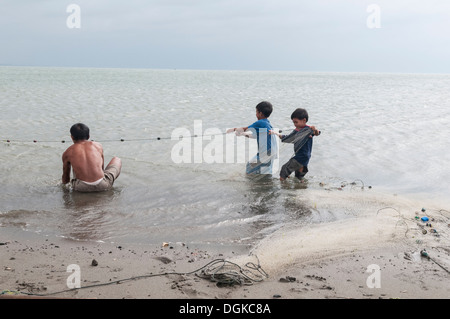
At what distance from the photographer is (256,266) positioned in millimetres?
3854

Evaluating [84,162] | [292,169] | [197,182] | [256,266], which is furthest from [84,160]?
[256,266]

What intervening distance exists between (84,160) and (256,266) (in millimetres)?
3722

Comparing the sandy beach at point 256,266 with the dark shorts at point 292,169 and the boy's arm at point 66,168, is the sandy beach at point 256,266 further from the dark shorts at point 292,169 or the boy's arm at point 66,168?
the dark shorts at point 292,169

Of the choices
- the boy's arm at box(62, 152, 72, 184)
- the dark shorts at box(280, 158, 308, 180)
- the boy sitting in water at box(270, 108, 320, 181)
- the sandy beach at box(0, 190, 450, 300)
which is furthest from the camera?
→ the dark shorts at box(280, 158, 308, 180)

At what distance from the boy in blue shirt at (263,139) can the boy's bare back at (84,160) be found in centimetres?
226

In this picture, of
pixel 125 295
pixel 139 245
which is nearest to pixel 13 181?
pixel 139 245

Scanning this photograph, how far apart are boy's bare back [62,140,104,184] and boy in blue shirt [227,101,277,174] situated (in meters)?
2.26

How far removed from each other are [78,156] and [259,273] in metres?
3.89

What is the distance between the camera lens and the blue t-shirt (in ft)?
23.6

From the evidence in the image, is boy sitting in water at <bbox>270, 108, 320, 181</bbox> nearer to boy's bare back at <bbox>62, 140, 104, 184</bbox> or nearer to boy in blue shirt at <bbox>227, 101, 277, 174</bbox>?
boy in blue shirt at <bbox>227, 101, 277, 174</bbox>

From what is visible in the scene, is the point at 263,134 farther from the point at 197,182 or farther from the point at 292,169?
the point at 197,182

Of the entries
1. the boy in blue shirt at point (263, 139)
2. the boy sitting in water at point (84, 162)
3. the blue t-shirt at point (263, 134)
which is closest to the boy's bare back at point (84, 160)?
the boy sitting in water at point (84, 162)

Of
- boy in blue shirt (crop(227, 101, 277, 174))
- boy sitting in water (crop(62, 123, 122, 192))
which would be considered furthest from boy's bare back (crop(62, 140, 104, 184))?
boy in blue shirt (crop(227, 101, 277, 174))

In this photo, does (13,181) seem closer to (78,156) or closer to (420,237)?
(78,156)
